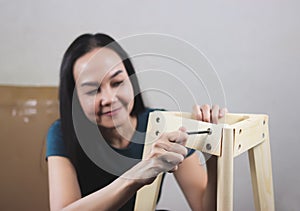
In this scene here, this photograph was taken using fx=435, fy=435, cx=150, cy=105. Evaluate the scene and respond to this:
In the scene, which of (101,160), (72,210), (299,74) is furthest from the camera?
(299,74)

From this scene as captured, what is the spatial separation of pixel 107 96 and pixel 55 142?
0.61 ft

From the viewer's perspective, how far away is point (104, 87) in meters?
0.95

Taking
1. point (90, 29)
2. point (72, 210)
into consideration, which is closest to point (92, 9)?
point (90, 29)

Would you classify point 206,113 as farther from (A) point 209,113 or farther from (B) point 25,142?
(B) point 25,142

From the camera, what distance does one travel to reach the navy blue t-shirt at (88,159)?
3.32 ft

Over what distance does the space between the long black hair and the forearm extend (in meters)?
0.17

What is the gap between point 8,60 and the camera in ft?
3.79

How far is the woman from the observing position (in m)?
0.95

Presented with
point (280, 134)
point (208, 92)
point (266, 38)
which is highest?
point (266, 38)

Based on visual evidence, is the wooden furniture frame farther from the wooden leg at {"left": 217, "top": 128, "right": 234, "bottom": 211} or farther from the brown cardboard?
the brown cardboard

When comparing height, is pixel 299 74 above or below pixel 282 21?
below

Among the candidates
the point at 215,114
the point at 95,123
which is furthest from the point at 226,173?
the point at 95,123

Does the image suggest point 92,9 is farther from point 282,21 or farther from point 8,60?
point 282,21

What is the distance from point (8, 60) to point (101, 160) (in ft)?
1.30
